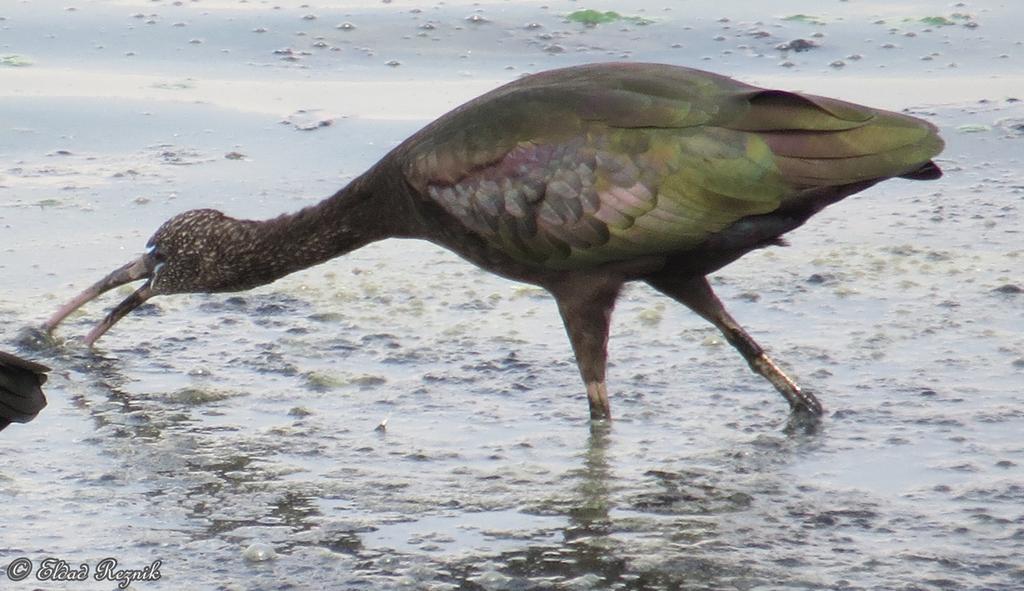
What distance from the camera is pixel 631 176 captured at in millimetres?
5867

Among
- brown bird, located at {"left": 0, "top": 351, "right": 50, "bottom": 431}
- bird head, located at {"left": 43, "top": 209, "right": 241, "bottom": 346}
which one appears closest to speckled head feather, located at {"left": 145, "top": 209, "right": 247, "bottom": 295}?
bird head, located at {"left": 43, "top": 209, "right": 241, "bottom": 346}

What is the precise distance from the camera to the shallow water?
4.98 meters

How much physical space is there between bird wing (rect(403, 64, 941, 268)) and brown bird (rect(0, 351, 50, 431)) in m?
1.84

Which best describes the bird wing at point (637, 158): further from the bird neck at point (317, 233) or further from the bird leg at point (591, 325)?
the bird neck at point (317, 233)

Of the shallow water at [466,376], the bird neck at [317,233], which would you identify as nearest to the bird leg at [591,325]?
the shallow water at [466,376]

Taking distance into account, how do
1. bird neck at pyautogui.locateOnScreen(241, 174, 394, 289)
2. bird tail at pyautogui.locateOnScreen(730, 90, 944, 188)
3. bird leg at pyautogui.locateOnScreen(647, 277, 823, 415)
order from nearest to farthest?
1. bird tail at pyautogui.locateOnScreen(730, 90, 944, 188)
2. bird leg at pyautogui.locateOnScreen(647, 277, 823, 415)
3. bird neck at pyautogui.locateOnScreen(241, 174, 394, 289)

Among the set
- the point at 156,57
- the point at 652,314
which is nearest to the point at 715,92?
the point at 652,314

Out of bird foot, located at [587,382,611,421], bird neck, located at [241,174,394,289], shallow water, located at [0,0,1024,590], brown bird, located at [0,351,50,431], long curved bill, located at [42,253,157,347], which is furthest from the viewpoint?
long curved bill, located at [42,253,157,347]

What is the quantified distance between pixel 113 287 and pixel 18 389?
8.42ft

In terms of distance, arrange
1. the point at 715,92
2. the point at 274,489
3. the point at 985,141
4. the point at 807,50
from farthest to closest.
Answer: the point at 807,50
the point at 985,141
the point at 715,92
the point at 274,489

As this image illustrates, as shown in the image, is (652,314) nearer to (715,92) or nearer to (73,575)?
(715,92)

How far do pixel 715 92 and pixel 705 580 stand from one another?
1819 millimetres

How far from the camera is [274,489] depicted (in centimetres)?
548

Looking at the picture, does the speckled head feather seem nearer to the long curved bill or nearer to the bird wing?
the long curved bill
